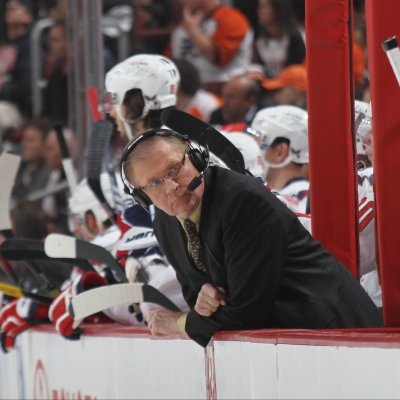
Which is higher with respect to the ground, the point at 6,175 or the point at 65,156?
the point at 65,156

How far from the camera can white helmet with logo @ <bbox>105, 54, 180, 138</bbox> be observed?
548 cm

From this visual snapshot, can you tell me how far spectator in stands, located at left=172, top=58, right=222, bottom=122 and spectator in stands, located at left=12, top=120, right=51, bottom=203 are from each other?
63.8 inches

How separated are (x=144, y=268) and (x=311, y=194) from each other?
1.16m

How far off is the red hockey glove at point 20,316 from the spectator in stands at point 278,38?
10.1 feet

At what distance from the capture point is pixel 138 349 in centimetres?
464

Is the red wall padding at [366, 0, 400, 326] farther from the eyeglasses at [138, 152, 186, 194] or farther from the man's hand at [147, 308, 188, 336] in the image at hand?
the man's hand at [147, 308, 188, 336]

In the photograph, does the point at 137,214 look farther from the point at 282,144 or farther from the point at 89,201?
the point at 89,201

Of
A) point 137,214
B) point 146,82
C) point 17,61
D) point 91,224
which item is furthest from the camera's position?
point 17,61

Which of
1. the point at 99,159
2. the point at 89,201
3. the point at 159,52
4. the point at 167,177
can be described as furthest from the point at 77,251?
the point at 159,52

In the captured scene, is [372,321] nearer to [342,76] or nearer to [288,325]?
[288,325]

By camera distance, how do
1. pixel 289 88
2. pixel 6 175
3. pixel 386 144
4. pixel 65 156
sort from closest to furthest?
1. pixel 386 144
2. pixel 6 175
3. pixel 65 156
4. pixel 289 88

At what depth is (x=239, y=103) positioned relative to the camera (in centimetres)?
817

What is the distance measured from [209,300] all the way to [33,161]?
19.7 feet

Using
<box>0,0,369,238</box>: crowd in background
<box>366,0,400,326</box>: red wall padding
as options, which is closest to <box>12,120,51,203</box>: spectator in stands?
<box>0,0,369,238</box>: crowd in background
